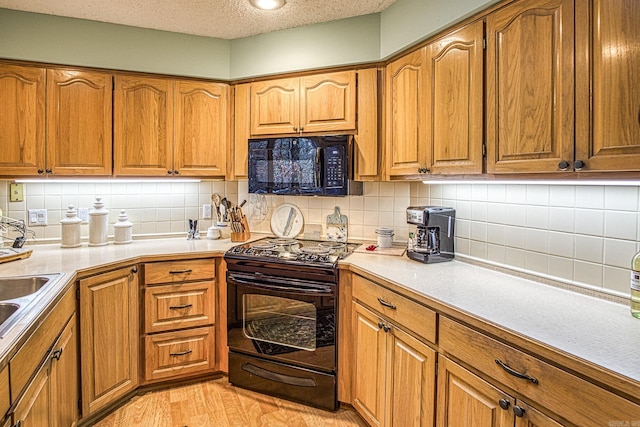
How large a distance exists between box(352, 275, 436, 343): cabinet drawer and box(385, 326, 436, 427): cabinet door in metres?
0.06

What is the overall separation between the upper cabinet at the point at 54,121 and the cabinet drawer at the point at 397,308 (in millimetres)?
1800

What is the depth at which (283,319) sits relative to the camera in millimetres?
2459

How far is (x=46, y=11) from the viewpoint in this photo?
2451mm

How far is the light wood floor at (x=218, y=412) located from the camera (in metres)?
2.27

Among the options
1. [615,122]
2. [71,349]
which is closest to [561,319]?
[615,122]

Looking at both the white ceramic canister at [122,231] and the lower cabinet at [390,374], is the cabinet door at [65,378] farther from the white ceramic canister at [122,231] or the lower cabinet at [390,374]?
the lower cabinet at [390,374]

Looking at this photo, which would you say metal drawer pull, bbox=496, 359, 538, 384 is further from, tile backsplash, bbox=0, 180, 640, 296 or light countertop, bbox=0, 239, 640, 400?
tile backsplash, bbox=0, 180, 640, 296

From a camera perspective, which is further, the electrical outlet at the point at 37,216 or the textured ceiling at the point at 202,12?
the electrical outlet at the point at 37,216

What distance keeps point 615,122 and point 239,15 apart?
6.99 feet

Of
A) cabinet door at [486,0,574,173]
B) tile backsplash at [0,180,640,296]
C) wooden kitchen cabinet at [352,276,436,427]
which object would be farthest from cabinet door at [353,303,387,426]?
cabinet door at [486,0,574,173]

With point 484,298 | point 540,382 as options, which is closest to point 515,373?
point 540,382

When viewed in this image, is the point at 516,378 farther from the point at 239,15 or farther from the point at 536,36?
the point at 239,15

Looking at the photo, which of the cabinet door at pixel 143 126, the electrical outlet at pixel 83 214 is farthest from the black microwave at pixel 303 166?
the electrical outlet at pixel 83 214

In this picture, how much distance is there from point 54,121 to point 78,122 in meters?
0.13
